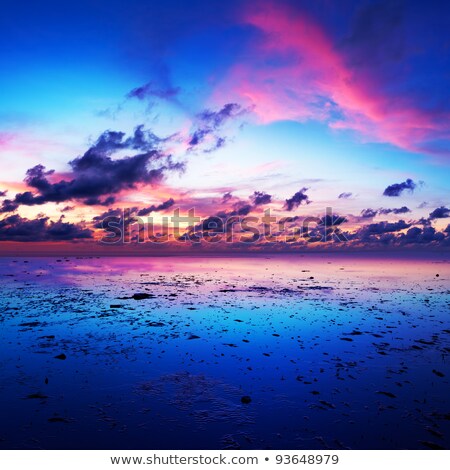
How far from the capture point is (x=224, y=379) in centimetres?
1477

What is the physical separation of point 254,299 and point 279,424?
26305 millimetres

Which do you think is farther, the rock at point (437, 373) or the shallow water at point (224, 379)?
the rock at point (437, 373)

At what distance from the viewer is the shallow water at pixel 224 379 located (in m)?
10.2

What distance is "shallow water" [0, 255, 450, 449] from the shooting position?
10.2 m

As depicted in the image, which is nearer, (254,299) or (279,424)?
(279,424)

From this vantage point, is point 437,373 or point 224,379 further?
point 437,373

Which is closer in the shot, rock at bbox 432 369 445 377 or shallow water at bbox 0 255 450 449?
shallow water at bbox 0 255 450 449
